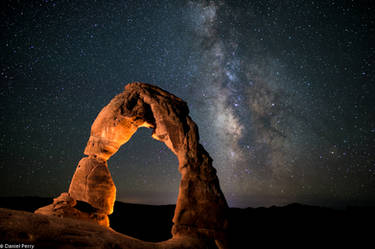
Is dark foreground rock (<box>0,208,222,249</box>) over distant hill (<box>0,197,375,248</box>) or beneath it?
over

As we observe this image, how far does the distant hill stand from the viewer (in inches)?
850

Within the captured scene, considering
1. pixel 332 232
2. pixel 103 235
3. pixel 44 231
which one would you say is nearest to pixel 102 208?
pixel 103 235

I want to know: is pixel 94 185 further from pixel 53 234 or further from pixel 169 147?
pixel 53 234

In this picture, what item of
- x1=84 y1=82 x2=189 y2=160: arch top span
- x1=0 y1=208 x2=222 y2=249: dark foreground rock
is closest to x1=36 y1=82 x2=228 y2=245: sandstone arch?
x1=84 y1=82 x2=189 y2=160: arch top span

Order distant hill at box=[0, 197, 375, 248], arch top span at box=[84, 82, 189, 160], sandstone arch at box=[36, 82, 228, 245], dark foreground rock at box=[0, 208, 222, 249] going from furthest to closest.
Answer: distant hill at box=[0, 197, 375, 248] → arch top span at box=[84, 82, 189, 160] → sandstone arch at box=[36, 82, 228, 245] → dark foreground rock at box=[0, 208, 222, 249]

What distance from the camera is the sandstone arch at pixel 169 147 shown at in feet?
18.0

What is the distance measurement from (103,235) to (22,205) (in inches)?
1394

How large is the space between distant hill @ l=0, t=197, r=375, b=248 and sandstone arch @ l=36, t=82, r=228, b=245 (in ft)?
53.4

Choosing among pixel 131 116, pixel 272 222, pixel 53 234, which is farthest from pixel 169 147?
pixel 272 222

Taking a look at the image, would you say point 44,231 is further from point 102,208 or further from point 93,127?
point 93,127

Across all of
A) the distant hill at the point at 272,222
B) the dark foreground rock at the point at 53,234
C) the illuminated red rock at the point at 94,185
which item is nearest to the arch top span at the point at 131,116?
the illuminated red rock at the point at 94,185

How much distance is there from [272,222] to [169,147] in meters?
24.6

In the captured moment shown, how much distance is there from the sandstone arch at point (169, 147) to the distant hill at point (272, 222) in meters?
16.3

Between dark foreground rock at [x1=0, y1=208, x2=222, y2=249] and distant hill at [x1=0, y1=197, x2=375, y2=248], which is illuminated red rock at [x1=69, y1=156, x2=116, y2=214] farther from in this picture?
distant hill at [x1=0, y1=197, x2=375, y2=248]
